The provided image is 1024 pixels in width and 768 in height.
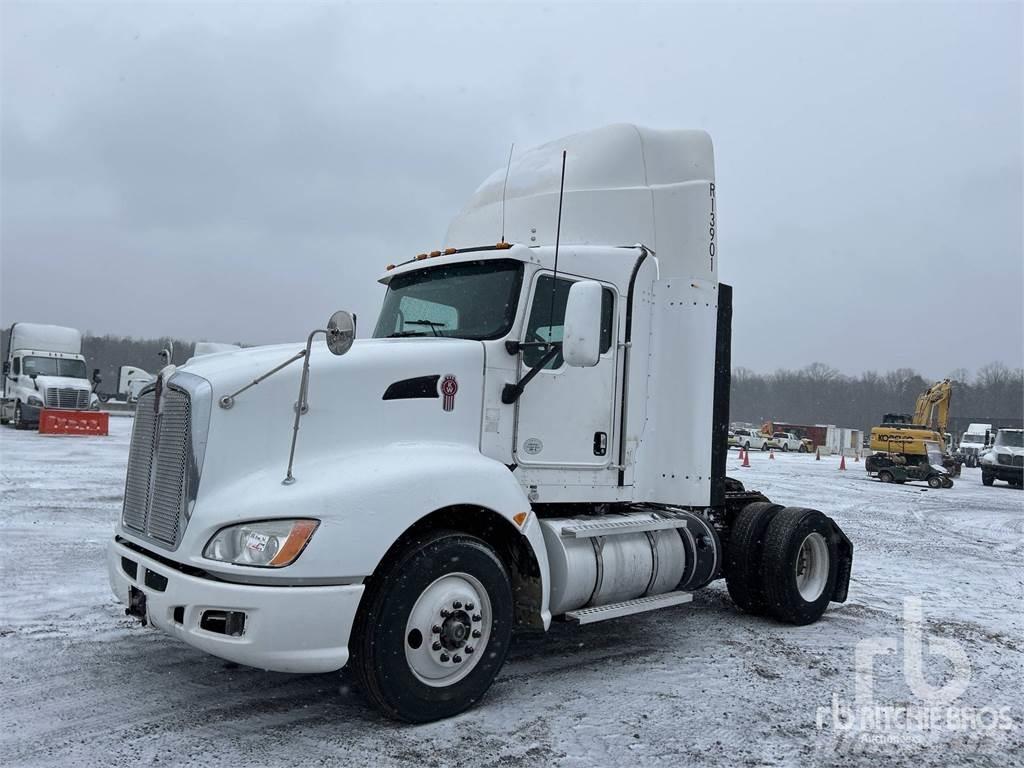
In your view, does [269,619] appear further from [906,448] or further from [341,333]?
[906,448]

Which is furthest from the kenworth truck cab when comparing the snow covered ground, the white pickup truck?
the white pickup truck

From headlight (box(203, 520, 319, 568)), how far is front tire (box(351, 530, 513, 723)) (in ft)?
1.84

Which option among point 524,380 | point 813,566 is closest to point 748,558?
point 813,566

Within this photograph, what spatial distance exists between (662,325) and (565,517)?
1.78m

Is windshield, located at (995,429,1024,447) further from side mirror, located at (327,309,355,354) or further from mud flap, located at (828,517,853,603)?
side mirror, located at (327,309,355,354)

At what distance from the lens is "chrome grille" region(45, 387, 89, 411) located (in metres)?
28.0

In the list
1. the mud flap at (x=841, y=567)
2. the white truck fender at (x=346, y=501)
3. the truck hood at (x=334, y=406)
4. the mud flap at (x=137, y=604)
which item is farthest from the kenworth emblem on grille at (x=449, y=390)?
the mud flap at (x=841, y=567)

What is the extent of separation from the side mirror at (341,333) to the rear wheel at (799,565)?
448 centimetres

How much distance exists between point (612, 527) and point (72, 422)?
27.4 metres

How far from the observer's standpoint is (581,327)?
473 centimetres

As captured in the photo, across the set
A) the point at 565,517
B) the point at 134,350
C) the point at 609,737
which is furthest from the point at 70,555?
the point at 134,350

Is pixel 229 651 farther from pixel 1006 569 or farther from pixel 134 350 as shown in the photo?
pixel 134 350

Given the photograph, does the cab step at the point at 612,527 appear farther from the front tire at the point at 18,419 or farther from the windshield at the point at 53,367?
the front tire at the point at 18,419

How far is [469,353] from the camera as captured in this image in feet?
16.4
